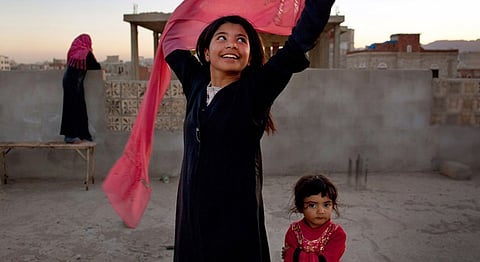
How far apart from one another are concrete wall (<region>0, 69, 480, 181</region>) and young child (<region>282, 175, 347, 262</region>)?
3.89 m

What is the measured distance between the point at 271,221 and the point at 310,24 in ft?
10.7

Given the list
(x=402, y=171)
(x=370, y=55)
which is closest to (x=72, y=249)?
(x=402, y=171)

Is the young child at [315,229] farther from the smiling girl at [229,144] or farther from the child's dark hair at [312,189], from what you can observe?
the smiling girl at [229,144]

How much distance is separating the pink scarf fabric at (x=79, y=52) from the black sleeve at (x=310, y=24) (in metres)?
4.73

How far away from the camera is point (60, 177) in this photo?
591cm

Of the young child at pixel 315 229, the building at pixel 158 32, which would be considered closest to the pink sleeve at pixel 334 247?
the young child at pixel 315 229

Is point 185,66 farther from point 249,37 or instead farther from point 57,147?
point 57,147

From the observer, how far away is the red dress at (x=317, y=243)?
2.06 meters

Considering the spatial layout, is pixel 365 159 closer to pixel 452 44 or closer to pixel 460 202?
pixel 460 202

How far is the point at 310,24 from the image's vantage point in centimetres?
134

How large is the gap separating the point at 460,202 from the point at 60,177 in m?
4.79

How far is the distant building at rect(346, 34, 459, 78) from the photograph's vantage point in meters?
25.9

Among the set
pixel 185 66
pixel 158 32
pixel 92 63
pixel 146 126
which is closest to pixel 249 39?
pixel 185 66

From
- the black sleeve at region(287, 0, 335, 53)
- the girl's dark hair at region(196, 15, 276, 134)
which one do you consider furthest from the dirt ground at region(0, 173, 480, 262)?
the black sleeve at region(287, 0, 335, 53)
